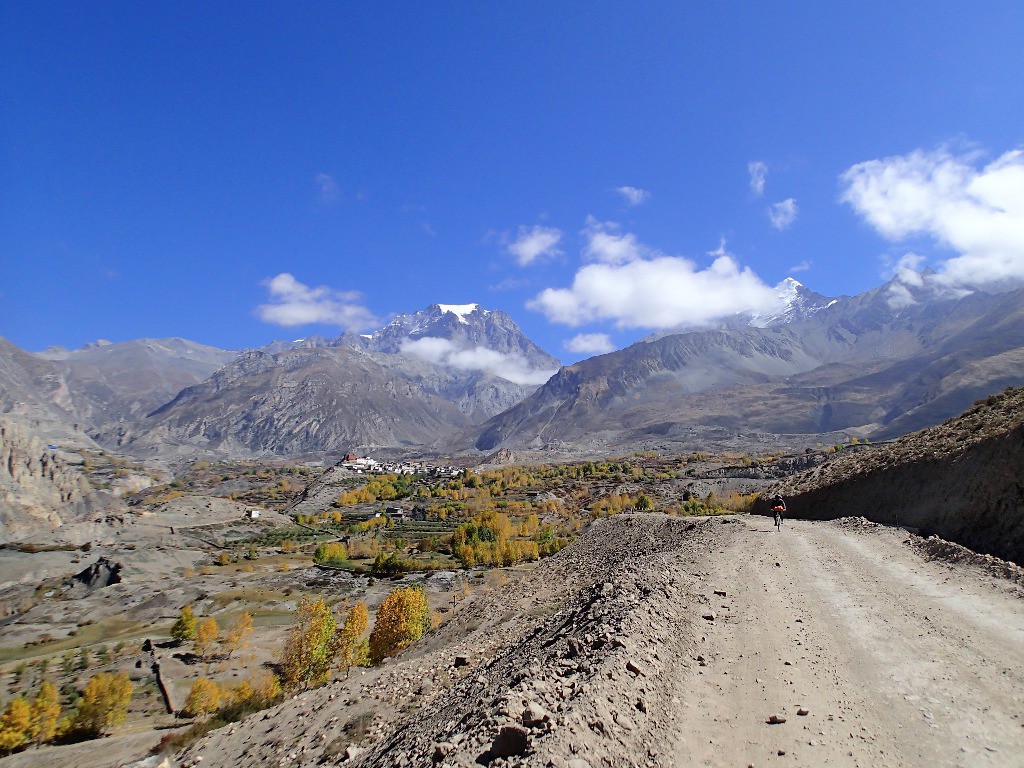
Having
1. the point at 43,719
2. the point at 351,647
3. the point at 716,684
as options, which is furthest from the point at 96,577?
the point at 716,684

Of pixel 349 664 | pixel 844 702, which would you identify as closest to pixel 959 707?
pixel 844 702

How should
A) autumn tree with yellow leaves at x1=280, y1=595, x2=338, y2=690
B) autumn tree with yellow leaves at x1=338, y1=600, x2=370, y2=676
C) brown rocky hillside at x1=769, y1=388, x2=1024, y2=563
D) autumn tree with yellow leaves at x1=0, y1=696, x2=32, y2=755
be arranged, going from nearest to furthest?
1. brown rocky hillside at x1=769, y1=388, x2=1024, y2=563
2. autumn tree with yellow leaves at x1=0, y1=696, x2=32, y2=755
3. autumn tree with yellow leaves at x1=280, y1=595, x2=338, y2=690
4. autumn tree with yellow leaves at x1=338, y1=600, x2=370, y2=676

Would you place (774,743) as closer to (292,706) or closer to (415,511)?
(292,706)

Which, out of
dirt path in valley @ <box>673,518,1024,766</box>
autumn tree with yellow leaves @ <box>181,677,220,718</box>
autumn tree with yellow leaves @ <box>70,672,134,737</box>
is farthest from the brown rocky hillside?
autumn tree with yellow leaves @ <box>70,672,134,737</box>

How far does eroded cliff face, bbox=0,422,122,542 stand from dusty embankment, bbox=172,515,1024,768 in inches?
4985

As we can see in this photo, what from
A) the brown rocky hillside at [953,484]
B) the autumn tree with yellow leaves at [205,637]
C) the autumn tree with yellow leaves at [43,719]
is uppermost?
the brown rocky hillside at [953,484]

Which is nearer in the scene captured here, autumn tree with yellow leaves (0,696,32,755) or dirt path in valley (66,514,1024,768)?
dirt path in valley (66,514,1024,768)

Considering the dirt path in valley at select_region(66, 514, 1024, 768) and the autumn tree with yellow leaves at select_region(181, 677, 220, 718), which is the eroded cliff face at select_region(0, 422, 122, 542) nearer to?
the autumn tree with yellow leaves at select_region(181, 677, 220, 718)

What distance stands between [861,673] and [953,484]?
57.5 ft

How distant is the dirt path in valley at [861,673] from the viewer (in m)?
8.04

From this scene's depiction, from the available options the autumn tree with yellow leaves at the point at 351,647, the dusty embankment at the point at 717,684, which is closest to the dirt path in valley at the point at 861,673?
the dusty embankment at the point at 717,684

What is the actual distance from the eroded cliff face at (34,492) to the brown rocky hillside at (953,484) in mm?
136438

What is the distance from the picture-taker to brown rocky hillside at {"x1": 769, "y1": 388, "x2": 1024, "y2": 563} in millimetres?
18797

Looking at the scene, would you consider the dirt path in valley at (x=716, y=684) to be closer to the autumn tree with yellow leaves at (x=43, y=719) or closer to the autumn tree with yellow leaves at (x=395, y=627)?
the autumn tree with yellow leaves at (x=395, y=627)
